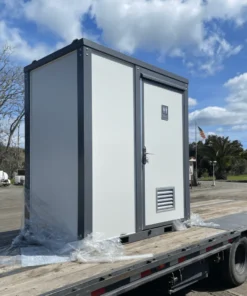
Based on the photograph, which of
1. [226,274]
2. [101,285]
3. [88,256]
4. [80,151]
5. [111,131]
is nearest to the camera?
[101,285]

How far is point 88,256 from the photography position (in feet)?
11.6

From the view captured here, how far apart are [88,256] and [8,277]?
2.82 feet

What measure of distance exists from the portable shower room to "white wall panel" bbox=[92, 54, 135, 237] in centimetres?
1

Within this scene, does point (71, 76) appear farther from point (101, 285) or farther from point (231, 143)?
point (231, 143)

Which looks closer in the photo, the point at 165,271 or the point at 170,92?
the point at 165,271

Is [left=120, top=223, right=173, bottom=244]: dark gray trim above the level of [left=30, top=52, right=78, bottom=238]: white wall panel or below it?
below

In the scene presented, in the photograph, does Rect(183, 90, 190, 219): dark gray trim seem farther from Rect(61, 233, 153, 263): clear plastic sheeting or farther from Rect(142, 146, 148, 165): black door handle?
Rect(61, 233, 153, 263): clear plastic sheeting

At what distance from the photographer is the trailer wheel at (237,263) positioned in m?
5.02

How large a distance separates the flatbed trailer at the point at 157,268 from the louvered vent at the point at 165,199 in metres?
0.37

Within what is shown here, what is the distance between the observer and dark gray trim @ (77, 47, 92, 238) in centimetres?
381

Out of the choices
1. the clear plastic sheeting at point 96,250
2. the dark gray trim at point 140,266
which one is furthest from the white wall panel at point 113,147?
the dark gray trim at point 140,266

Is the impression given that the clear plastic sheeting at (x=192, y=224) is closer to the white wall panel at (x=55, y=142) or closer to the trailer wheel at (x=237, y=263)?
the trailer wheel at (x=237, y=263)

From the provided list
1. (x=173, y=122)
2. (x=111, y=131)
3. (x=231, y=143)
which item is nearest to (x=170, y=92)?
(x=173, y=122)

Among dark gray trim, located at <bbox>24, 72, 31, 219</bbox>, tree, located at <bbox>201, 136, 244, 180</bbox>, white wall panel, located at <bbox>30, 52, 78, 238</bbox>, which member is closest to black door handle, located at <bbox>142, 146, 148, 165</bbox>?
white wall panel, located at <bbox>30, 52, 78, 238</bbox>
